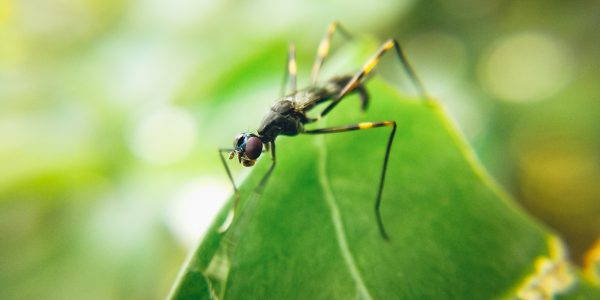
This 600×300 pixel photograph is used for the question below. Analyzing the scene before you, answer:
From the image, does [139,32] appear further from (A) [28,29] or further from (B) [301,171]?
(B) [301,171]

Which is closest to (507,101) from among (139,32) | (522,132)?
(522,132)

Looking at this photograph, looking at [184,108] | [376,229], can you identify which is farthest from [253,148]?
[184,108]

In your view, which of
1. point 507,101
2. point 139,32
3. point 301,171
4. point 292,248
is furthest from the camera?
point 139,32

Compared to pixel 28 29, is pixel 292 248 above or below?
below

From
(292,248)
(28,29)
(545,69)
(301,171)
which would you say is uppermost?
(28,29)

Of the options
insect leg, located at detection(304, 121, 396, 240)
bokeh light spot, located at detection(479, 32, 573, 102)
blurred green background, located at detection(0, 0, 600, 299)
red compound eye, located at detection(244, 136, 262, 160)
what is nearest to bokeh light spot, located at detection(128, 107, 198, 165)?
blurred green background, located at detection(0, 0, 600, 299)

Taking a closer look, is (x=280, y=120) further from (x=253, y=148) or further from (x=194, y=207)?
(x=194, y=207)

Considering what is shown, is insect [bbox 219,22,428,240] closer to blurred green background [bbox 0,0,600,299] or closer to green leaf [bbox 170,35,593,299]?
green leaf [bbox 170,35,593,299]
